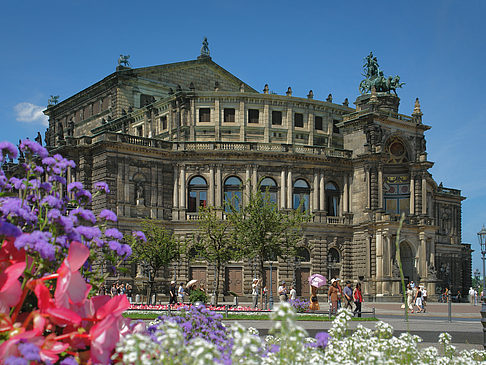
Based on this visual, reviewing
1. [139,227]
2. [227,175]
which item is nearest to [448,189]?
[227,175]

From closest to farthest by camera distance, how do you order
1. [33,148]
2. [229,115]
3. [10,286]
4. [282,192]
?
[10,286], [33,148], [282,192], [229,115]

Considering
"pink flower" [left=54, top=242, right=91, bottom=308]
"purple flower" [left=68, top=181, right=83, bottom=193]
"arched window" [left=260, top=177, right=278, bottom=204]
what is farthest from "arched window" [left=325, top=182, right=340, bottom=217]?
"pink flower" [left=54, top=242, right=91, bottom=308]

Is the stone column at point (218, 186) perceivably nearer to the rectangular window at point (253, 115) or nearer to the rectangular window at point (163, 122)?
the rectangular window at point (253, 115)

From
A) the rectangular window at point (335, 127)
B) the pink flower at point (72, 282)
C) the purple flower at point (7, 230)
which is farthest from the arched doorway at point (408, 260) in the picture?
the purple flower at point (7, 230)

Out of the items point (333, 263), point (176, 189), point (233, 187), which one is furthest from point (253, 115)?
point (333, 263)

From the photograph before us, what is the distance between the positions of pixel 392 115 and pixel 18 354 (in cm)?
6263

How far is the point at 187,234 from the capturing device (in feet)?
195

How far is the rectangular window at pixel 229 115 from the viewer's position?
6468cm

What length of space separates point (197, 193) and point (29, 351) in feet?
181

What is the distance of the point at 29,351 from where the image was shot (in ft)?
19.6

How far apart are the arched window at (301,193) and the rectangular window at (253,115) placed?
769cm

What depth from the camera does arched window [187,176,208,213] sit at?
61031 mm

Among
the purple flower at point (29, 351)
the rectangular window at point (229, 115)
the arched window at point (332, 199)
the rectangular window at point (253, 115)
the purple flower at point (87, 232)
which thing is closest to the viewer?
the purple flower at point (29, 351)

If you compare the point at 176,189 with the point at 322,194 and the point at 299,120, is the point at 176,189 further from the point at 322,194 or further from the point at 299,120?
the point at 299,120
